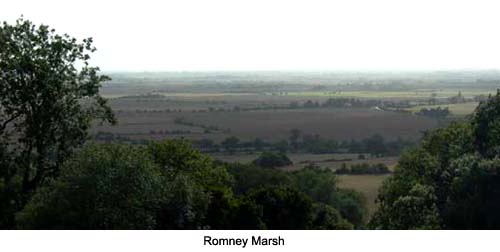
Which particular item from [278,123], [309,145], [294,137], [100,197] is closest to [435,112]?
[278,123]

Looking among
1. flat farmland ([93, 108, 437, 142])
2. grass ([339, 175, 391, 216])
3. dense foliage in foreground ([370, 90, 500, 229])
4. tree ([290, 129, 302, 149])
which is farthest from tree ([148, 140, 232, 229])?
tree ([290, 129, 302, 149])

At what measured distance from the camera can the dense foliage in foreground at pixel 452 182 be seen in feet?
57.1

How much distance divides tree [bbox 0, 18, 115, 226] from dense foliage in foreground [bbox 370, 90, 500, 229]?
1015 centimetres

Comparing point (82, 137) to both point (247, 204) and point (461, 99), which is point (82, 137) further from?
point (461, 99)

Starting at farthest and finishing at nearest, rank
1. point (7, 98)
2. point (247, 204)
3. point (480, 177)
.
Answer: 1. point (247, 204)
2. point (480, 177)
3. point (7, 98)

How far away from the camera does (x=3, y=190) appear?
16.7 meters

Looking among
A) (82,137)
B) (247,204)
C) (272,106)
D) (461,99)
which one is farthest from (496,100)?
(272,106)

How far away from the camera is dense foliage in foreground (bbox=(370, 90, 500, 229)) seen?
57.1ft

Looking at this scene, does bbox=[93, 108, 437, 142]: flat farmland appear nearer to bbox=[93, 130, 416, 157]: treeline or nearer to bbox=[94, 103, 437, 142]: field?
bbox=[94, 103, 437, 142]: field

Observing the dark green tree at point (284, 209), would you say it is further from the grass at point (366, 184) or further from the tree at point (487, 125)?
the grass at point (366, 184)

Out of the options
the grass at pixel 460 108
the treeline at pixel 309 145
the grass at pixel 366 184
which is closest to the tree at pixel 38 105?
the grass at pixel 366 184

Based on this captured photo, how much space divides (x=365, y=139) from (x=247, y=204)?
45057mm

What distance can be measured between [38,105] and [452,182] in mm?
13297

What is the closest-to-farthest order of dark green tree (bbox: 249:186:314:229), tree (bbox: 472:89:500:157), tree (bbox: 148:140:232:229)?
tree (bbox: 148:140:232:229)
tree (bbox: 472:89:500:157)
dark green tree (bbox: 249:186:314:229)
